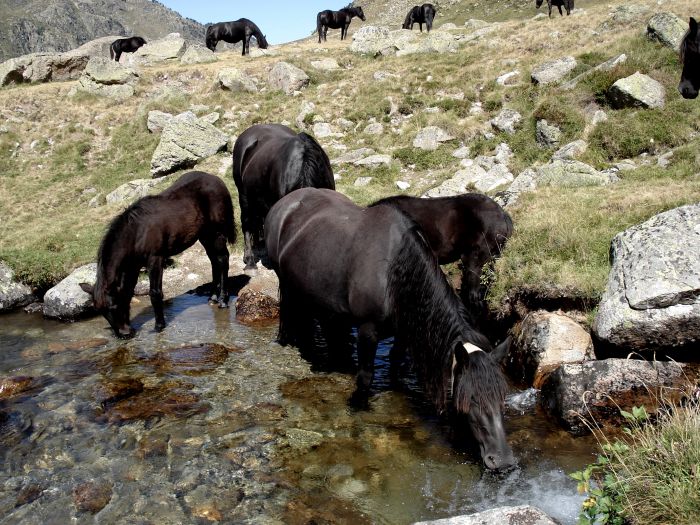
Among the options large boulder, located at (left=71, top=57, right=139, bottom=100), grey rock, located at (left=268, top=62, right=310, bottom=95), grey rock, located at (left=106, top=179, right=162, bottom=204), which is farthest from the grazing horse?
large boulder, located at (left=71, top=57, right=139, bottom=100)

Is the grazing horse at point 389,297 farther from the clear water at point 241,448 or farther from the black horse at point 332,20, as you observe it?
the black horse at point 332,20

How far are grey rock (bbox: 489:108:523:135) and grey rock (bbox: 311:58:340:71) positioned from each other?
10.4m

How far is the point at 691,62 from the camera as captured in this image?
32.0ft

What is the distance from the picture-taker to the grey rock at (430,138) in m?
16.0

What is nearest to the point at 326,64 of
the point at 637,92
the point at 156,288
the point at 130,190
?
the point at 130,190

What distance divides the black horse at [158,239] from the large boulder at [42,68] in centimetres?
2087

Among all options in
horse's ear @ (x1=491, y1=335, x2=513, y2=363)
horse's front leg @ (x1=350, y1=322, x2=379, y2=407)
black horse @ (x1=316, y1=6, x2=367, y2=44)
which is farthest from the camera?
black horse @ (x1=316, y1=6, x2=367, y2=44)

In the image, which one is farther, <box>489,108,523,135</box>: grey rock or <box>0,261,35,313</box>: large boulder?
<box>489,108,523,135</box>: grey rock

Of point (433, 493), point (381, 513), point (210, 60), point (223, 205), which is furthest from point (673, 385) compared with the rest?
point (210, 60)

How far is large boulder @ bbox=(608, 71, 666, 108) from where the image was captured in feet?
44.9

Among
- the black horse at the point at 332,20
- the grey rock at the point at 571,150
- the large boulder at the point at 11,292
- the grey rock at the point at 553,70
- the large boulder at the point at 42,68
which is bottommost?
the large boulder at the point at 11,292

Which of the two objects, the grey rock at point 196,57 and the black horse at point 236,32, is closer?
the grey rock at point 196,57

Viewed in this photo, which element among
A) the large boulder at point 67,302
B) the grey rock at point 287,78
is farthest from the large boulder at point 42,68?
the large boulder at point 67,302

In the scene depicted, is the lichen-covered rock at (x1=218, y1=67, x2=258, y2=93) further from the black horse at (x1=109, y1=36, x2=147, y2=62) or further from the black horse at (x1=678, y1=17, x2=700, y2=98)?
the black horse at (x1=109, y1=36, x2=147, y2=62)
